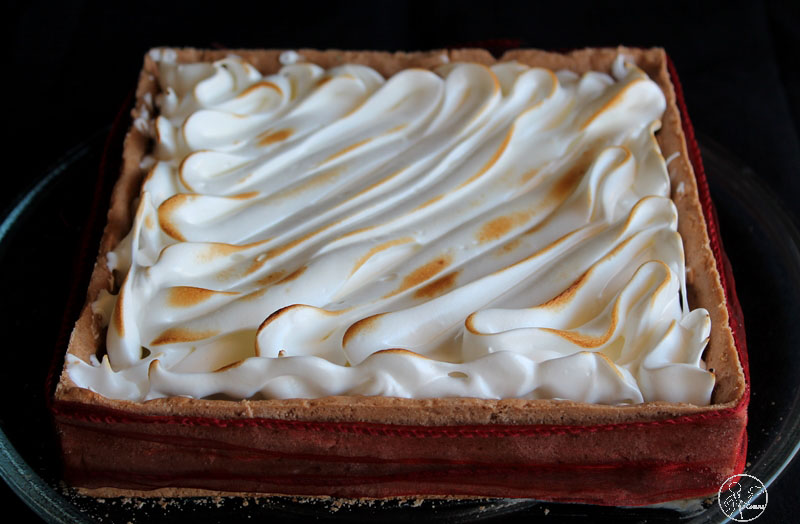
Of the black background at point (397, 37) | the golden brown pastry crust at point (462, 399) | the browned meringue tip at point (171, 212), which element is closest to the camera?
the golden brown pastry crust at point (462, 399)

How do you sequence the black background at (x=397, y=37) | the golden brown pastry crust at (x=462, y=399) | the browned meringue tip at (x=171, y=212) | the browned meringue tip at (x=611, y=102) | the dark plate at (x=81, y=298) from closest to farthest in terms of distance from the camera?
the golden brown pastry crust at (x=462, y=399) < the dark plate at (x=81, y=298) < the browned meringue tip at (x=171, y=212) < the browned meringue tip at (x=611, y=102) < the black background at (x=397, y=37)

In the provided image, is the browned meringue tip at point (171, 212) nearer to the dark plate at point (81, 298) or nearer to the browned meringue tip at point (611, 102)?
the dark plate at point (81, 298)

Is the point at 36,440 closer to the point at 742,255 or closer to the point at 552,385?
the point at 552,385

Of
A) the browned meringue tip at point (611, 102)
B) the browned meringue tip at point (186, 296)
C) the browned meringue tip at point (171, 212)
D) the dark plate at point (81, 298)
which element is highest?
the browned meringue tip at point (611, 102)

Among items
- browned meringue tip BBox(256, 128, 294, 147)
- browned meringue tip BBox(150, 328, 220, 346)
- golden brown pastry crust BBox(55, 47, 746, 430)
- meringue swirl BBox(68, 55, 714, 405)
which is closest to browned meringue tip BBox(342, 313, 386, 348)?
meringue swirl BBox(68, 55, 714, 405)

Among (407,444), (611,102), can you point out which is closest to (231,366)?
(407,444)

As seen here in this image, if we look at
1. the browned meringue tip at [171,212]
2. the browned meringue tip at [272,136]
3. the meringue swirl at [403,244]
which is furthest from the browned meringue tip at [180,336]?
the browned meringue tip at [272,136]

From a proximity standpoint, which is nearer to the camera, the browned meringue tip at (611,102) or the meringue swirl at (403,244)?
the meringue swirl at (403,244)

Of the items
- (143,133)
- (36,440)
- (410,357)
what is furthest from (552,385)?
(143,133)
